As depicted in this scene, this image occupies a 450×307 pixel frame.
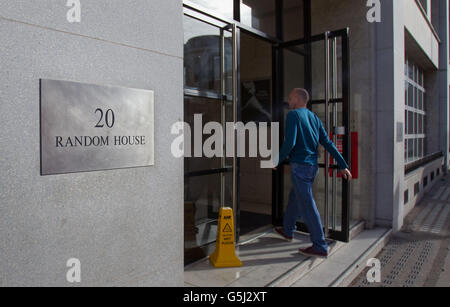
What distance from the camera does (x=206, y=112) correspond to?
4008 mm

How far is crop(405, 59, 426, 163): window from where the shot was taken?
920 centimetres

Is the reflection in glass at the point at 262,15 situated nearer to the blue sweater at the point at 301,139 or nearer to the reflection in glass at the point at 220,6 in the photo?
the reflection in glass at the point at 220,6

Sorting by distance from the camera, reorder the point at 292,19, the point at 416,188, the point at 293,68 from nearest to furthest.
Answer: the point at 293,68 → the point at 292,19 → the point at 416,188

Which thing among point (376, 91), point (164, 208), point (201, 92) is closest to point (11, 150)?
point (164, 208)

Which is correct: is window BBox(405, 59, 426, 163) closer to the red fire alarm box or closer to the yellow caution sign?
the red fire alarm box

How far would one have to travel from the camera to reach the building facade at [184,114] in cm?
190

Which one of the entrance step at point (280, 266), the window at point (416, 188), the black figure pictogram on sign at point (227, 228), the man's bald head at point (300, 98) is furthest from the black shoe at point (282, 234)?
the window at point (416, 188)

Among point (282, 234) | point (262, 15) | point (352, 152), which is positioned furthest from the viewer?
point (262, 15)

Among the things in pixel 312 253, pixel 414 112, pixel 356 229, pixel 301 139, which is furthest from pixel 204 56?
pixel 414 112

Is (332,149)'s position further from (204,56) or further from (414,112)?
(414,112)

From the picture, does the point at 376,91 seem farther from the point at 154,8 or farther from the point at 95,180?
the point at 95,180

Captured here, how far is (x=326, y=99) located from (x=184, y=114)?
212 cm

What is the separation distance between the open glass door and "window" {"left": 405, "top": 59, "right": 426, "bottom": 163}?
4348mm

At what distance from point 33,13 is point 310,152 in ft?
10.2
